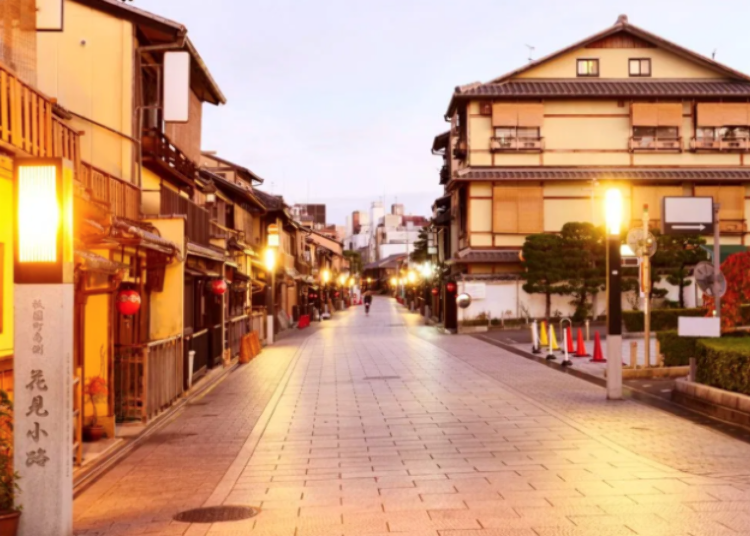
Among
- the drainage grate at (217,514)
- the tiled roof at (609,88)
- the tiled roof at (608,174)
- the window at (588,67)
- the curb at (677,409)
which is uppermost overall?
the window at (588,67)

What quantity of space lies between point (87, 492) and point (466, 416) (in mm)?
7015

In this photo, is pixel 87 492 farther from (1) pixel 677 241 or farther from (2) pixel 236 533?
(1) pixel 677 241

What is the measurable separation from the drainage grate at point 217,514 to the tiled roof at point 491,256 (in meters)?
35.0

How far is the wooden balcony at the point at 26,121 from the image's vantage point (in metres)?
8.94

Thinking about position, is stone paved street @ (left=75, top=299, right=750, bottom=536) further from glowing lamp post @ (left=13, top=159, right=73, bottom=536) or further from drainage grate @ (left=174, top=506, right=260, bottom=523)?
glowing lamp post @ (left=13, top=159, right=73, bottom=536)

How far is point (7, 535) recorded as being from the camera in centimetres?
671

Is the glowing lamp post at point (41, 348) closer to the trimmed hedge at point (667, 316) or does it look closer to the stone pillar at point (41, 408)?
the stone pillar at point (41, 408)

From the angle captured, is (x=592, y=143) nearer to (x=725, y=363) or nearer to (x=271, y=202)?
(x=271, y=202)

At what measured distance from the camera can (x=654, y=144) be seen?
42.6 meters

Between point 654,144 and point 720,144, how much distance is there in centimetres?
347

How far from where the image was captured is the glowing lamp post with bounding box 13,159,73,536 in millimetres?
6855

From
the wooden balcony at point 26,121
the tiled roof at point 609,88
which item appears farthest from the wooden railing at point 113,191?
the tiled roof at point 609,88

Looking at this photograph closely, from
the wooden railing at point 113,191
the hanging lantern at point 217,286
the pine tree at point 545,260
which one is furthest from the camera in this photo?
the pine tree at point 545,260

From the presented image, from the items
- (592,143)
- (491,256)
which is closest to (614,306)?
(491,256)
